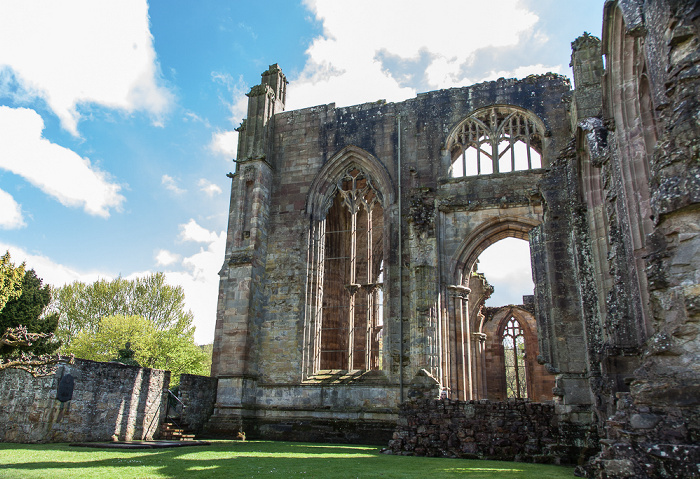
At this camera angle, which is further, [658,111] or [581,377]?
[581,377]

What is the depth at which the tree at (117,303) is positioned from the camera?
97.7 feet

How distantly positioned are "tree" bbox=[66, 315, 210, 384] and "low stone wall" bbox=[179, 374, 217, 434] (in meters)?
13.6

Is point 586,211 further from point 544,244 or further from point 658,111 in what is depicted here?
point 658,111

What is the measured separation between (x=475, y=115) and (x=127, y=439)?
12314 mm

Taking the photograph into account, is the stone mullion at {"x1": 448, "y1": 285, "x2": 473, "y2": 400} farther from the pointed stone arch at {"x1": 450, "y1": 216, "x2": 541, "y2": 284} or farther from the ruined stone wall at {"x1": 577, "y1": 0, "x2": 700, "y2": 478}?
the ruined stone wall at {"x1": 577, "y1": 0, "x2": 700, "y2": 478}

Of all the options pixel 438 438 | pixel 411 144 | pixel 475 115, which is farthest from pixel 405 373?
pixel 475 115

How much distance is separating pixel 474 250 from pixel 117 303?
2360 centimetres

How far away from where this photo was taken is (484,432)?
935 centimetres

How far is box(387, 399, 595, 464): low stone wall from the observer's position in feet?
28.9

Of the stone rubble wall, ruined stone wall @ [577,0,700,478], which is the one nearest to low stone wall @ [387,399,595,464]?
ruined stone wall @ [577,0,700,478]

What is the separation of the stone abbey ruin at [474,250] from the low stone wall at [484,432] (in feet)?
0.29

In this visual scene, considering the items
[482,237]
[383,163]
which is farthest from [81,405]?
[482,237]

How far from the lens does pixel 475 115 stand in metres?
15.4

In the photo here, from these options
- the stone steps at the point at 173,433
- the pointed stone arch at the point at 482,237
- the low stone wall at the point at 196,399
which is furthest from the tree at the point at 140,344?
the pointed stone arch at the point at 482,237
